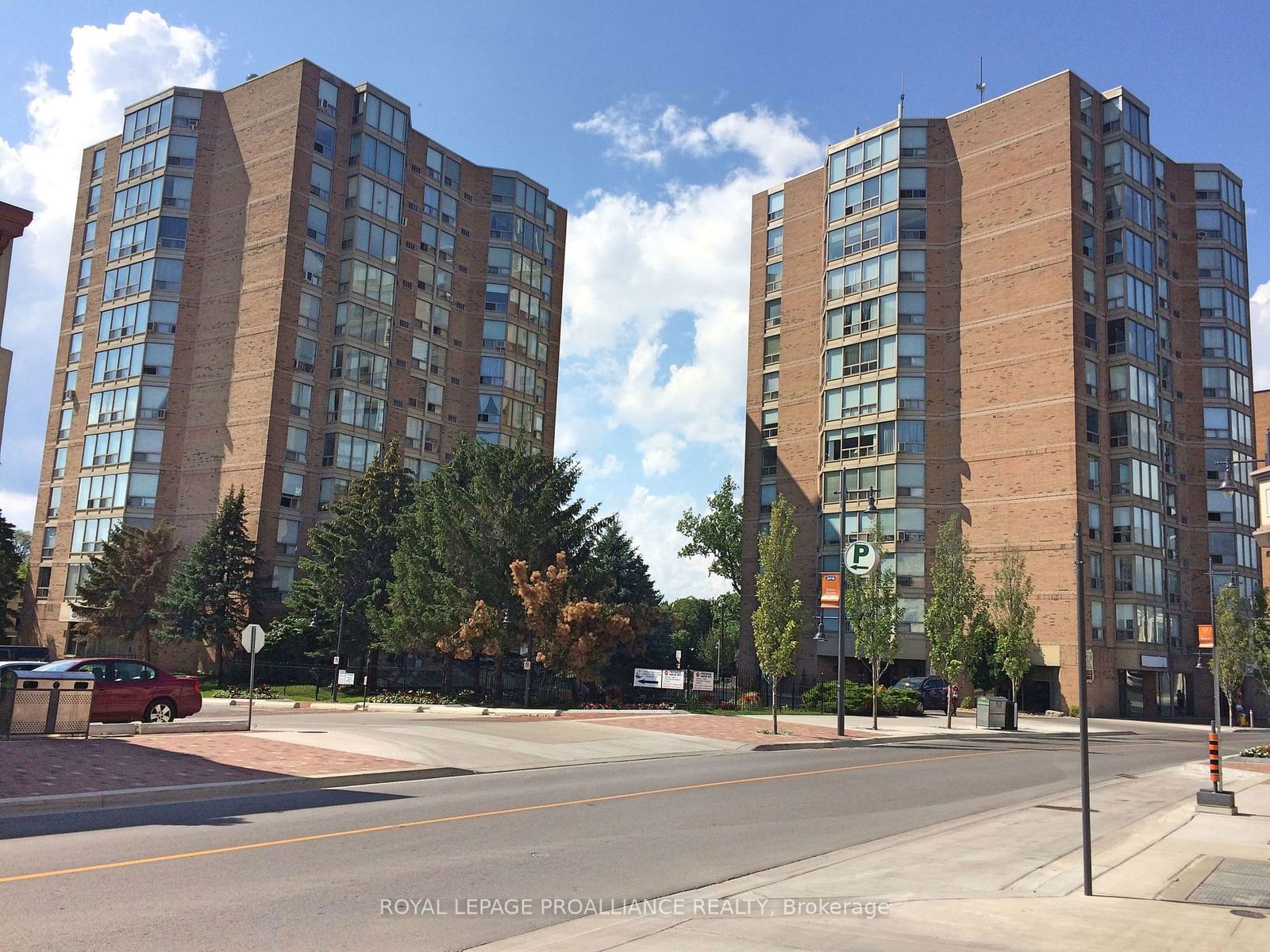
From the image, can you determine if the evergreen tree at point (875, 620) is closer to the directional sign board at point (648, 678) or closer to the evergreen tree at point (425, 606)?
the directional sign board at point (648, 678)

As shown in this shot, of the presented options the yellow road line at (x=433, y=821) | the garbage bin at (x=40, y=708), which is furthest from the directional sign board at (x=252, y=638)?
the yellow road line at (x=433, y=821)

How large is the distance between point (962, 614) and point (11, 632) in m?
55.9

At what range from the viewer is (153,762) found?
16.3 meters

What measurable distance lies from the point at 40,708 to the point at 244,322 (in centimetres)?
4282

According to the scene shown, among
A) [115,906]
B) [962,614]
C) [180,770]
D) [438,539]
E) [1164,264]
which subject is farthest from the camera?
[1164,264]

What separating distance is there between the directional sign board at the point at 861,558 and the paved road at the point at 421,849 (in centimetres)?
1514

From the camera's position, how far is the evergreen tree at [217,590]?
49.0 meters

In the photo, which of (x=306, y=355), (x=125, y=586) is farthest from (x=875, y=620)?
(x=125, y=586)

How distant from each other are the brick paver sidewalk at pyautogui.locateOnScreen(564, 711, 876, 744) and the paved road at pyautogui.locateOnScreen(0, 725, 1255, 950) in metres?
8.29

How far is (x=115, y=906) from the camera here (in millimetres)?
7660

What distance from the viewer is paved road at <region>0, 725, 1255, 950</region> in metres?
7.43

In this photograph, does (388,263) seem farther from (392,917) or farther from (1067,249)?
(392,917)

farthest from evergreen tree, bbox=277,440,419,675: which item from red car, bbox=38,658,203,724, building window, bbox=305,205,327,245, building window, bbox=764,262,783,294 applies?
building window, bbox=764,262,783,294

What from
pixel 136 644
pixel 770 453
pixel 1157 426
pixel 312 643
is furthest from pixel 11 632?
pixel 1157 426
